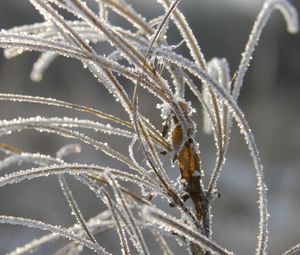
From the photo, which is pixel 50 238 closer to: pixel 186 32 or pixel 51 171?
pixel 51 171

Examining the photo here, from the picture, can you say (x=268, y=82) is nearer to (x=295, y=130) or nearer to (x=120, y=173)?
(x=295, y=130)

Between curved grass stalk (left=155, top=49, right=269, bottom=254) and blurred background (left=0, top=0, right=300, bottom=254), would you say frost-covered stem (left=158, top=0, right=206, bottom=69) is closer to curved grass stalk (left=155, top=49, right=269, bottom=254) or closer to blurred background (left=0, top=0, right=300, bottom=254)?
curved grass stalk (left=155, top=49, right=269, bottom=254)

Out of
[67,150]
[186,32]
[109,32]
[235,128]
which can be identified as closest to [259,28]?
[186,32]

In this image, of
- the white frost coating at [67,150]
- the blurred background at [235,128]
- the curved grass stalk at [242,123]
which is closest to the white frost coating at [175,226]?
the curved grass stalk at [242,123]

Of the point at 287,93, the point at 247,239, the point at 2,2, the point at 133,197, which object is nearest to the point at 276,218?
the point at 247,239

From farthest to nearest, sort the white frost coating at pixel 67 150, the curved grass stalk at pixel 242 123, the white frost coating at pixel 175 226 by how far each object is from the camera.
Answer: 1. the white frost coating at pixel 67 150
2. the curved grass stalk at pixel 242 123
3. the white frost coating at pixel 175 226

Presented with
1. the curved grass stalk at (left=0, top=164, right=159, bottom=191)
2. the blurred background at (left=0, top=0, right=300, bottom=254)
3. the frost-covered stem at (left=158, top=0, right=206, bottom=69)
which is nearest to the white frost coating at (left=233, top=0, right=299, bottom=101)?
the frost-covered stem at (left=158, top=0, right=206, bottom=69)

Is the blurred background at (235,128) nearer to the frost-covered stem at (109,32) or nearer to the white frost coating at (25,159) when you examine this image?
the white frost coating at (25,159)
